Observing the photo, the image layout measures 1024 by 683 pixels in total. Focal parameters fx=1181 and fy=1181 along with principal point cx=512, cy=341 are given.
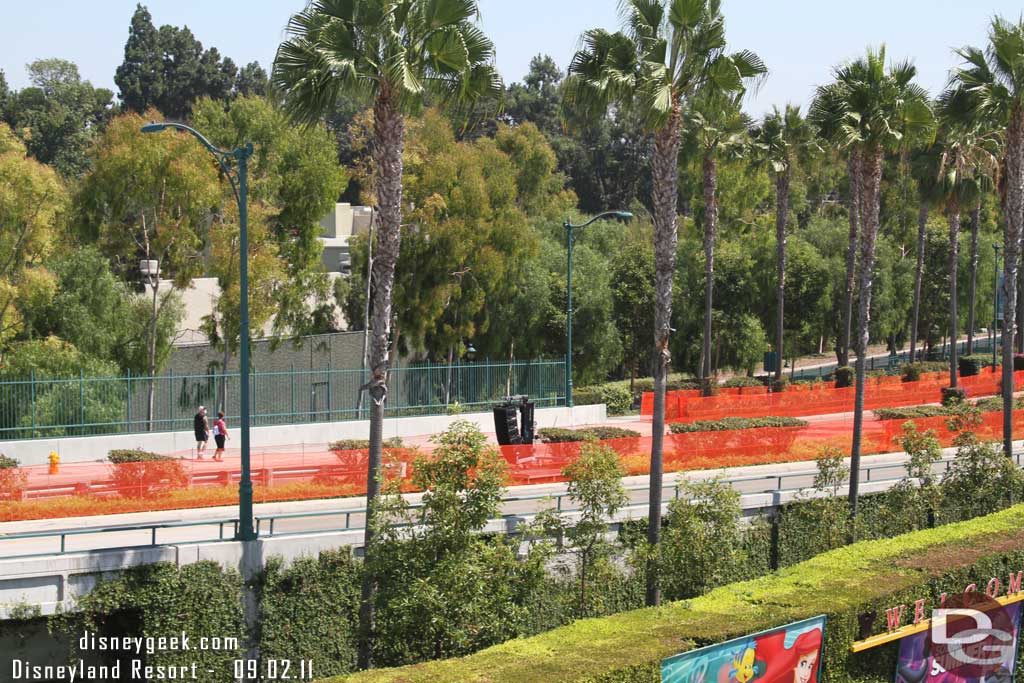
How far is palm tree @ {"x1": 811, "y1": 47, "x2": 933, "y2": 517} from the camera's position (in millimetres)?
27844

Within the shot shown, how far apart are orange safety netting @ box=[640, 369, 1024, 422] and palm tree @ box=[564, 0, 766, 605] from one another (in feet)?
64.3

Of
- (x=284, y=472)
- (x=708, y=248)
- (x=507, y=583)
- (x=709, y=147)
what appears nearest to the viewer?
(x=507, y=583)

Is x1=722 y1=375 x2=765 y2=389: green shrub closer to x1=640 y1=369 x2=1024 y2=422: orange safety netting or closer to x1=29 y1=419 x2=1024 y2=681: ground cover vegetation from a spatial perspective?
x1=640 y1=369 x2=1024 y2=422: orange safety netting

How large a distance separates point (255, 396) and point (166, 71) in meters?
68.8

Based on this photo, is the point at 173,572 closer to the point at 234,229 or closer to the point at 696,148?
the point at 234,229

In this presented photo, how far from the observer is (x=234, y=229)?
1560 inches

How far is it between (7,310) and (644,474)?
19359mm

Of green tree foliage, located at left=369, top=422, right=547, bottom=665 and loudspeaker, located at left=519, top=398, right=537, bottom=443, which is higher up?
loudspeaker, located at left=519, top=398, right=537, bottom=443

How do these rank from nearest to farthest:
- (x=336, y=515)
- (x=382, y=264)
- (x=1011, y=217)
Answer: (x=382, y=264) → (x=336, y=515) → (x=1011, y=217)

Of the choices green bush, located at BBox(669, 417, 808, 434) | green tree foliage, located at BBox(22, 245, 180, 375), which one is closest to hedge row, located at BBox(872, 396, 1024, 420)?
green bush, located at BBox(669, 417, 808, 434)

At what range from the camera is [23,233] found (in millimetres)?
35188

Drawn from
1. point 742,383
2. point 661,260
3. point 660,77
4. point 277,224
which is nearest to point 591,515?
point 661,260

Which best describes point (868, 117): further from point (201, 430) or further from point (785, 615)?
point (201, 430)

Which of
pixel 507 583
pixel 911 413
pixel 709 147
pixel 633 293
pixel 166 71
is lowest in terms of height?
pixel 507 583
